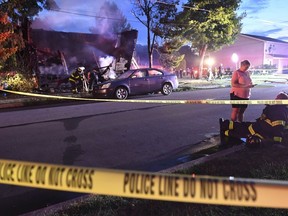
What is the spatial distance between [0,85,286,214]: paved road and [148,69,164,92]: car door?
5.36 m

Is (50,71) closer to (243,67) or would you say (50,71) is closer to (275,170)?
(243,67)

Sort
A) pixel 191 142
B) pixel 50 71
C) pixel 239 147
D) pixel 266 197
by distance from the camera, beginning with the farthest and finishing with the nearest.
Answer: pixel 50 71 < pixel 191 142 < pixel 239 147 < pixel 266 197

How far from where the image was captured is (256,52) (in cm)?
5909

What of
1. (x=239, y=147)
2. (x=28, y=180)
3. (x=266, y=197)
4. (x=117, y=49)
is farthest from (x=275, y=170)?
(x=117, y=49)

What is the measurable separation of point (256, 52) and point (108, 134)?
55565 millimetres

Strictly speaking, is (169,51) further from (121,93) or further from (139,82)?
(121,93)

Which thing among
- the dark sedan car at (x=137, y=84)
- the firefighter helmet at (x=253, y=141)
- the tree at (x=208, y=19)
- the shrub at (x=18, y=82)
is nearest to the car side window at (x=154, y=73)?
the dark sedan car at (x=137, y=84)

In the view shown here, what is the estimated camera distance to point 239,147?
621cm

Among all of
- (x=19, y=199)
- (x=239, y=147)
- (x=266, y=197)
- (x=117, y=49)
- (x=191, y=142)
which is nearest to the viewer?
(x=266, y=197)

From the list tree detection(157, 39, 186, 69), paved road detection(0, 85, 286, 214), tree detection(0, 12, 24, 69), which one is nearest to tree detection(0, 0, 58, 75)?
tree detection(0, 12, 24, 69)

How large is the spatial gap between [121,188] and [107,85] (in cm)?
1499

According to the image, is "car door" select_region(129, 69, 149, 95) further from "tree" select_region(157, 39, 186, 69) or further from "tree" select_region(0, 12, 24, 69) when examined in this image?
"tree" select_region(157, 39, 186, 69)

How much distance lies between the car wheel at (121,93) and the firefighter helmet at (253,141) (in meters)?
10.9

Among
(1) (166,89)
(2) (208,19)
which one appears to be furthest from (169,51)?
(1) (166,89)
